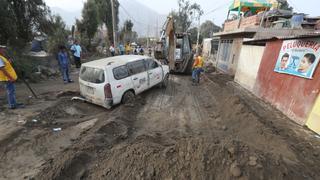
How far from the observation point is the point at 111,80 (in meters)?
6.35

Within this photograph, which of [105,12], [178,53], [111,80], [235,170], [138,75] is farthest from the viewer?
[105,12]

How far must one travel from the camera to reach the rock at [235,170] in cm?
305

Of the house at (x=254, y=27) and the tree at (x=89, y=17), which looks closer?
the house at (x=254, y=27)

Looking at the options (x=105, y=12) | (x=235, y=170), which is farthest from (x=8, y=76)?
(x=105, y=12)

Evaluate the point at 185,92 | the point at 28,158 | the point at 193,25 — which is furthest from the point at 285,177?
the point at 193,25

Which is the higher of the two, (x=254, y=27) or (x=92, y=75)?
(x=254, y=27)

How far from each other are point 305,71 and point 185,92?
4.90 metres

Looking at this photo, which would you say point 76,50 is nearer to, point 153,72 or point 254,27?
point 153,72

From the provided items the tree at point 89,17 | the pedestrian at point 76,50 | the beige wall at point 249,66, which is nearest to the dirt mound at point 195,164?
the beige wall at point 249,66

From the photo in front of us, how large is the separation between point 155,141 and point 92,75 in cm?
340

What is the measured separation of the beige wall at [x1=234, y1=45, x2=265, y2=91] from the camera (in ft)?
A: 30.8

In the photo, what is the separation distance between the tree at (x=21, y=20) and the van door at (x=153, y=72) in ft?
23.9

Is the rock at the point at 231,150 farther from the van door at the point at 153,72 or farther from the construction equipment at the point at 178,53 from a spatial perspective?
the construction equipment at the point at 178,53

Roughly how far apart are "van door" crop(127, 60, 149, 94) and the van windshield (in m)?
1.29
